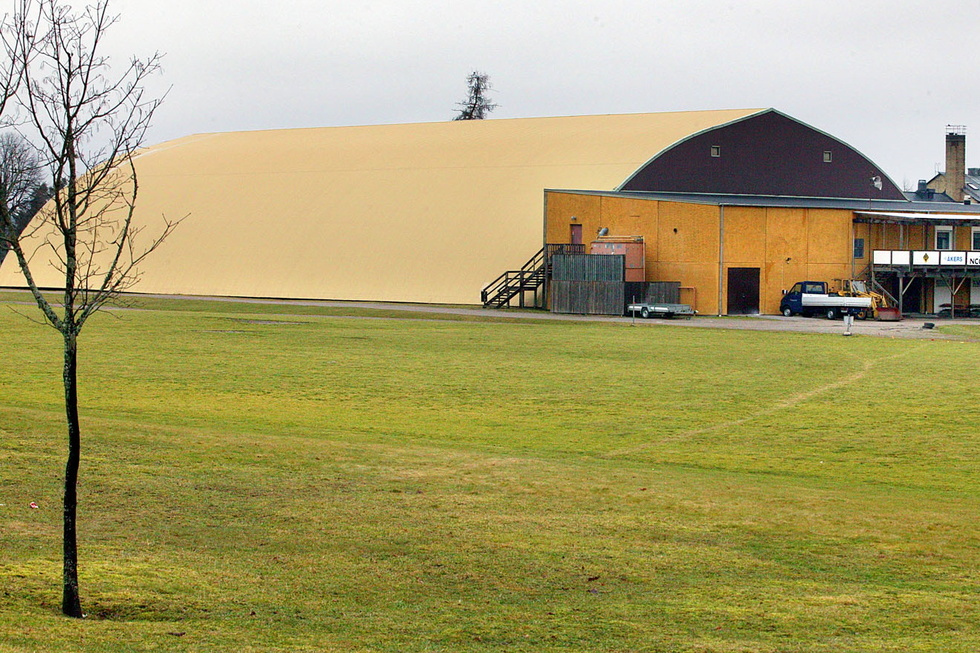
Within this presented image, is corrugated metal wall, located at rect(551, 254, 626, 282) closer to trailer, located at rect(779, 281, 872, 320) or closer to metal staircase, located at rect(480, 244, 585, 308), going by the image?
metal staircase, located at rect(480, 244, 585, 308)

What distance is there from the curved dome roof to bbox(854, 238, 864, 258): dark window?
36.5 ft

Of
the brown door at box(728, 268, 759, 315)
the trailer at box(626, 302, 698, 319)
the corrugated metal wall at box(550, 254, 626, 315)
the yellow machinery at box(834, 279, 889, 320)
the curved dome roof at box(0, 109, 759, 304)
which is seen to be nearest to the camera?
the trailer at box(626, 302, 698, 319)

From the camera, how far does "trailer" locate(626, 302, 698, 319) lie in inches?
2283

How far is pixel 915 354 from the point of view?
39.7 metres

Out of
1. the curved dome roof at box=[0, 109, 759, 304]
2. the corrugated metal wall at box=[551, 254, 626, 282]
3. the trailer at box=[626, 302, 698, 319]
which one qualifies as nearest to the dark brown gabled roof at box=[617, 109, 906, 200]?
the curved dome roof at box=[0, 109, 759, 304]

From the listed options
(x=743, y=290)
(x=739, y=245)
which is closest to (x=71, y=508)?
(x=739, y=245)

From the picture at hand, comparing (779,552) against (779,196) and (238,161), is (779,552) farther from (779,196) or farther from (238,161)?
(238,161)

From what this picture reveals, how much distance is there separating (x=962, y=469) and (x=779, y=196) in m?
53.0

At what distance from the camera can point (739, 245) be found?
2420 inches

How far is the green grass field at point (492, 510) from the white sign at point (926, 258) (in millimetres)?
31428

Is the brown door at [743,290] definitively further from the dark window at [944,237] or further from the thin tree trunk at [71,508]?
the thin tree trunk at [71,508]

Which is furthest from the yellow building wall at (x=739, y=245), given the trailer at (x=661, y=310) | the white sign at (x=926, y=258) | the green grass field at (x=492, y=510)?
the green grass field at (x=492, y=510)

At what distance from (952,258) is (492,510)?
52337 mm

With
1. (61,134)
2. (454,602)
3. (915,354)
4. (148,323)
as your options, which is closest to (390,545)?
(454,602)
